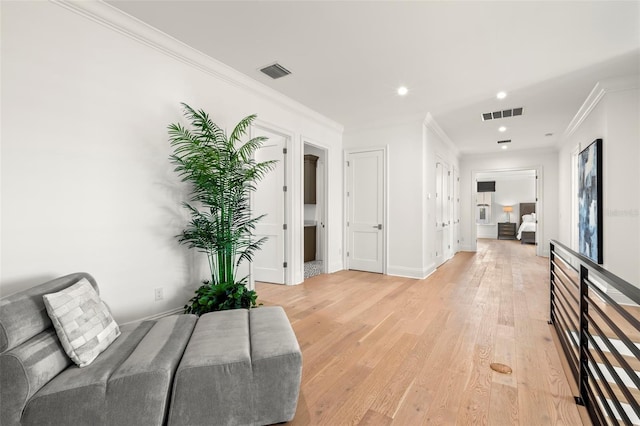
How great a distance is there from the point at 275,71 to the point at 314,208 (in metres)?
3.78

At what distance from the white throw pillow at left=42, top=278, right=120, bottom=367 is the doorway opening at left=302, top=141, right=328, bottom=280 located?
3400 mm

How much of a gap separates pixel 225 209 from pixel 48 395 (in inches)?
70.6

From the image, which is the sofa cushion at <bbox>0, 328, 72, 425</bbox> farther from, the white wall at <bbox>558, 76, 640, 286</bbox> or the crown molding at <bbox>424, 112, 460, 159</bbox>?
the white wall at <bbox>558, 76, 640, 286</bbox>

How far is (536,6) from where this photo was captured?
2309 mm

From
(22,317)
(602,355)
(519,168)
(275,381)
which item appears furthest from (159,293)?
(519,168)

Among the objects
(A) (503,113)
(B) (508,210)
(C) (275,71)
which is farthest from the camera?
(B) (508,210)

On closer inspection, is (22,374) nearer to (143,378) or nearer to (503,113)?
(143,378)

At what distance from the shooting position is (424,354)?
2.41m

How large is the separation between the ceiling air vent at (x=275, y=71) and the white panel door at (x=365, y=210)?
8.17 ft

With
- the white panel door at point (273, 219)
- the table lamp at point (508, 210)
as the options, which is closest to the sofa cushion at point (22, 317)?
the white panel door at point (273, 219)

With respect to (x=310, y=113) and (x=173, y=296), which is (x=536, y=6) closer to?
(x=310, y=113)

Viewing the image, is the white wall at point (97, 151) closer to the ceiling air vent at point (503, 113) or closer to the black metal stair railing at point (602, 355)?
the black metal stair railing at point (602, 355)

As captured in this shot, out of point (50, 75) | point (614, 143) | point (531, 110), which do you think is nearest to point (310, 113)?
point (50, 75)

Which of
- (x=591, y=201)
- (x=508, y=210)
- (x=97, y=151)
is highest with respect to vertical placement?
(x=97, y=151)
